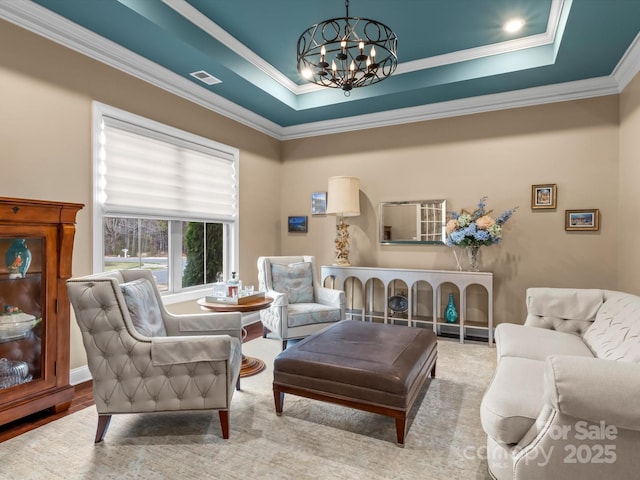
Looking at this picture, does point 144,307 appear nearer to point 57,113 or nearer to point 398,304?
point 57,113

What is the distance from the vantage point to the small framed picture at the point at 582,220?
12.7ft

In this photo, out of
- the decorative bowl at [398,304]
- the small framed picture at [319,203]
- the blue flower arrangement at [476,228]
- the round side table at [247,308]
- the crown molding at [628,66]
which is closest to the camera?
the round side table at [247,308]

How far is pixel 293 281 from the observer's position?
4238mm

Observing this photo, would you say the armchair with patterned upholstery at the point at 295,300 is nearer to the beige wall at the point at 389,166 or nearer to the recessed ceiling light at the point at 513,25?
the beige wall at the point at 389,166

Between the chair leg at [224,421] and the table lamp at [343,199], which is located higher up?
the table lamp at [343,199]

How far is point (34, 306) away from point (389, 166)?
4034 mm

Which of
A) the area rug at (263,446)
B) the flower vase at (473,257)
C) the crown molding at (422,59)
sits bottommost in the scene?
the area rug at (263,446)

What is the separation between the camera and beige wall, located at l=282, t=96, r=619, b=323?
390 cm

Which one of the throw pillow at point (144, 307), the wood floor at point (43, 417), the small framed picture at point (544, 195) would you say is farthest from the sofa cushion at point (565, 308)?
the wood floor at point (43, 417)

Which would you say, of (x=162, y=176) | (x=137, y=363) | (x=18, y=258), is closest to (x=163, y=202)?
(x=162, y=176)

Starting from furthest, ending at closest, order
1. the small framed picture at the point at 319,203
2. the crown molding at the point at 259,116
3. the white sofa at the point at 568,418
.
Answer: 1. the small framed picture at the point at 319,203
2. the crown molding at the point at 259,116
3. the white sofa at the point at 568,418

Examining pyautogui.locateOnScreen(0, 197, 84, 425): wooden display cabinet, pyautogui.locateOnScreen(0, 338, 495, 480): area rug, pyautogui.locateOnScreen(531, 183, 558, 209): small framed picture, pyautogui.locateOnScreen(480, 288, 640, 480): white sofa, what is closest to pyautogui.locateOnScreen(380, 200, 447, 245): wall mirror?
pyautogui.locateOnScreen(531, 183, 558, 209): small framed picture

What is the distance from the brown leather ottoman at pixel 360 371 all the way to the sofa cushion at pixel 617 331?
3.48ft

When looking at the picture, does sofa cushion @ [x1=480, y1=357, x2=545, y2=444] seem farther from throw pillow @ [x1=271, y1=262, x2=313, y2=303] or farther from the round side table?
throw pillow @ [x1=271, y1=262, x2=313, y2=303]
